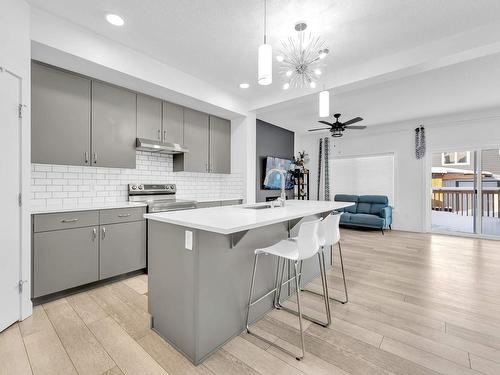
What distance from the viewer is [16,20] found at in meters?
2.01

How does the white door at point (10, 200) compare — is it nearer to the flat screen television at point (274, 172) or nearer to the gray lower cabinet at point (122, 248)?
the gray lower cabinet at point (122, 248)

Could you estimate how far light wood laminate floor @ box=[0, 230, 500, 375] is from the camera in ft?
5.13

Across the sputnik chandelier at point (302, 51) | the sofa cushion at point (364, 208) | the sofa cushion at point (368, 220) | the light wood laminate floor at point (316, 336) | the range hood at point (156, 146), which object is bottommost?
the light wood laminate floor at point (316, 336)

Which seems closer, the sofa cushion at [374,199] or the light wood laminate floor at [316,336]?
the light wood laminate floor at [316,336]

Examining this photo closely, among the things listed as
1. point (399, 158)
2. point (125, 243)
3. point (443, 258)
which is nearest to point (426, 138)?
point (399, 158)

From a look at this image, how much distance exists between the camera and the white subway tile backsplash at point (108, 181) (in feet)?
9.29

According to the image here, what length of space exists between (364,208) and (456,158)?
7.55ft

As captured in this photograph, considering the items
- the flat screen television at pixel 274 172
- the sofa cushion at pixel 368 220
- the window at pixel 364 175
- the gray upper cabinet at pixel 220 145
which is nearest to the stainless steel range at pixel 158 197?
the gray upper cabinet at pixel 220 145

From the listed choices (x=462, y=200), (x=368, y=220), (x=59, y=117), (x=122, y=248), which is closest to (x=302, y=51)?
(x=59, y=117)

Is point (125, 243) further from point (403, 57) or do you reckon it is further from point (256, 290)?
point (403, 57)

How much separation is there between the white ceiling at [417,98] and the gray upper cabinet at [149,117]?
199 centimetres

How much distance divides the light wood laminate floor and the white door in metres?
0.23

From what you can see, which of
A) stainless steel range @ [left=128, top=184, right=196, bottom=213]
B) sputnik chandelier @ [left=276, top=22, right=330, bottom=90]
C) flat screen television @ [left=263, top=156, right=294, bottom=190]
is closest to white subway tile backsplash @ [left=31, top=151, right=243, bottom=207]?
stainless steel range @ [left=128, top=184, right=196, bottom=213]

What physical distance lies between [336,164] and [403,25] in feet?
16.5
